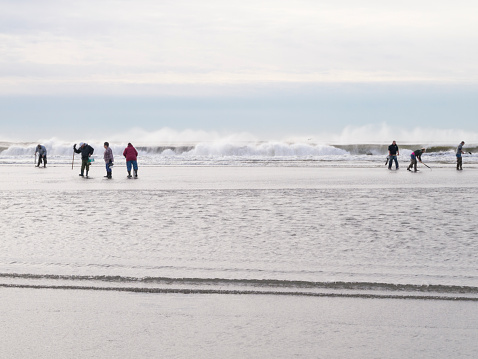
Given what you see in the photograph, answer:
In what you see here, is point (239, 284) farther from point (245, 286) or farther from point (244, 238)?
point (244, 238)

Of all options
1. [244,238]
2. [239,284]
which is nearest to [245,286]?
[239,284]

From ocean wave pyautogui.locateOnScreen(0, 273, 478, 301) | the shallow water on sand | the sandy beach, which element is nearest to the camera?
the sandy beach

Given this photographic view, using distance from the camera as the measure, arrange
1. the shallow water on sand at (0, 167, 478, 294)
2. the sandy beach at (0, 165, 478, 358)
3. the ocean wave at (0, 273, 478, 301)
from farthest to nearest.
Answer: the shallow water on sand at (0, 167, 478, 294) → the ocean wave at (0, 273, 478, 301) → the sandy beach at (0, 165, 478, 358)

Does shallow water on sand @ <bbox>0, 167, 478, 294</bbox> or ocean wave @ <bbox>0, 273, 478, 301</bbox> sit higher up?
shallow water on sand @ <bbox>0, 167, 478, 294</bbox>

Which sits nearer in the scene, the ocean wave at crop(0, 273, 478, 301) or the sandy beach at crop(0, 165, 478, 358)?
the sandy beach at crop(0, 165, 478, 358)

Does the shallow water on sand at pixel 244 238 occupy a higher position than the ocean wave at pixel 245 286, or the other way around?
the shallow water on sand at pixel 244 238

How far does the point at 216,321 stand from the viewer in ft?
17.5

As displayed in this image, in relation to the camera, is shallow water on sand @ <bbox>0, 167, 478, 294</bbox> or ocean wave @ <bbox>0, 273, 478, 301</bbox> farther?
shallow water on sand @ <bbox>0, 167, 478, 294</bbox>

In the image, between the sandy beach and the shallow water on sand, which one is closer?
the sandy beach

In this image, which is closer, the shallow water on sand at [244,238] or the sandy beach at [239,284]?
the sandy beach at [239,284]

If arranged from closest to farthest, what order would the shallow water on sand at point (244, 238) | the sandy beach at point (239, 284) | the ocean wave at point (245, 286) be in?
the sandy beach at point (239, 284)
the ocean wave at point (245, 286)
the shallow water on sand at point (244, 238)

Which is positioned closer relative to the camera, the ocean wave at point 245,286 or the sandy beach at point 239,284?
the sandy beach at point 239,284

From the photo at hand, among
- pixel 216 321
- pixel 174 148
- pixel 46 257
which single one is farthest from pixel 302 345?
pixel 174 148

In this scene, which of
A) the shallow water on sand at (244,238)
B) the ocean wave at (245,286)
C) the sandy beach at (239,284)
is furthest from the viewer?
the shallow water on sand at (244,238)
